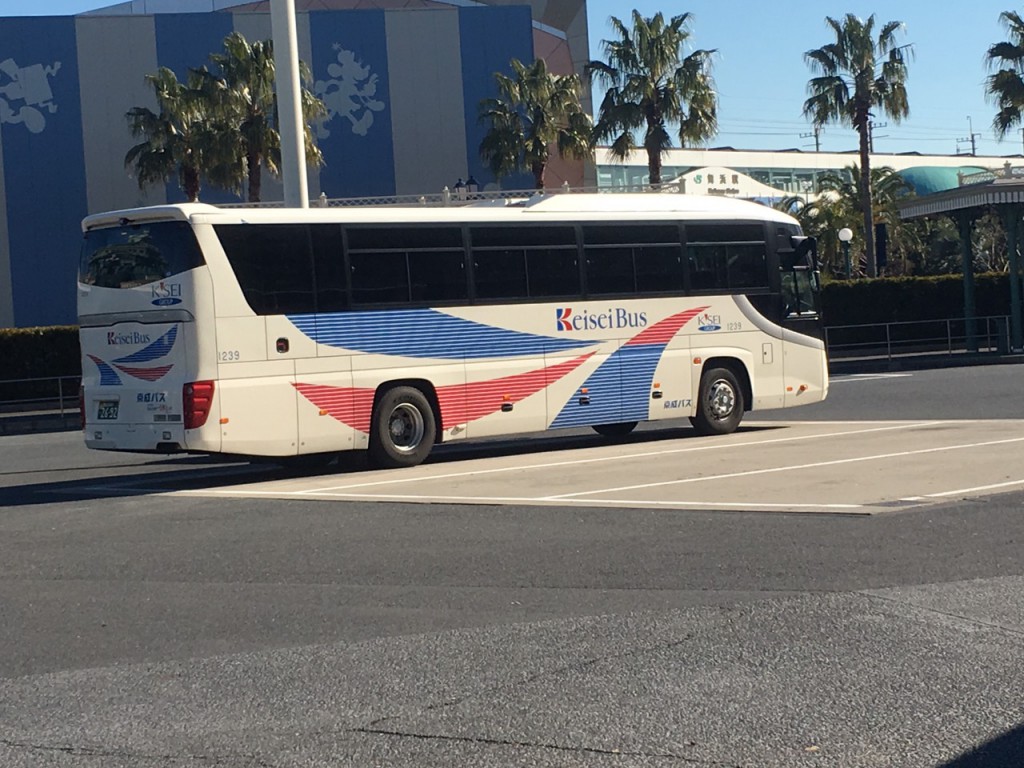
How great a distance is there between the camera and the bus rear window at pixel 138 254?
1462cm

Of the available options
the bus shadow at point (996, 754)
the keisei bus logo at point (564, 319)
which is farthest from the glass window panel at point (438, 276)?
the bus shadow at point (996, 754)

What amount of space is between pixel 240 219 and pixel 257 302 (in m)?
0.94

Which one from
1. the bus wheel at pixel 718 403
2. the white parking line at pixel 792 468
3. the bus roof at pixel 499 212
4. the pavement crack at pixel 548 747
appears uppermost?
the bus roof at pixel 499 212

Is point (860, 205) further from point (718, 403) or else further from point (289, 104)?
point (718, 403)

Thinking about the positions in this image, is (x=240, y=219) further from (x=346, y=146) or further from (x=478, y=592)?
(x=346, y=146)

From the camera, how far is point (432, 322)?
1642 centimetres

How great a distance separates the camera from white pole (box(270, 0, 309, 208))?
21250 mm

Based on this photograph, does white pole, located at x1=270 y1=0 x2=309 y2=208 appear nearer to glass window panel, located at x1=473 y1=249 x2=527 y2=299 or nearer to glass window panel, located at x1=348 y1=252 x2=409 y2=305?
glass window panel, located at x1=473 y1=249 x2=527 y2=299

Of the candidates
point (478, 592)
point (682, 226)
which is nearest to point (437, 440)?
point (682, 226)

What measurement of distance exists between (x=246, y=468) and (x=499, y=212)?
4.73 metres

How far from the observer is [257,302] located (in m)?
15.0

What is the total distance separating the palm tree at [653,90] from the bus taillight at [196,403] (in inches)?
1303

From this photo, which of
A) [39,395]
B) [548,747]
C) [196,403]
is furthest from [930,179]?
[548,747]

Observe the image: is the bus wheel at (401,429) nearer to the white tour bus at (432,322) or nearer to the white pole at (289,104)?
the white tour bus at (432,322)
